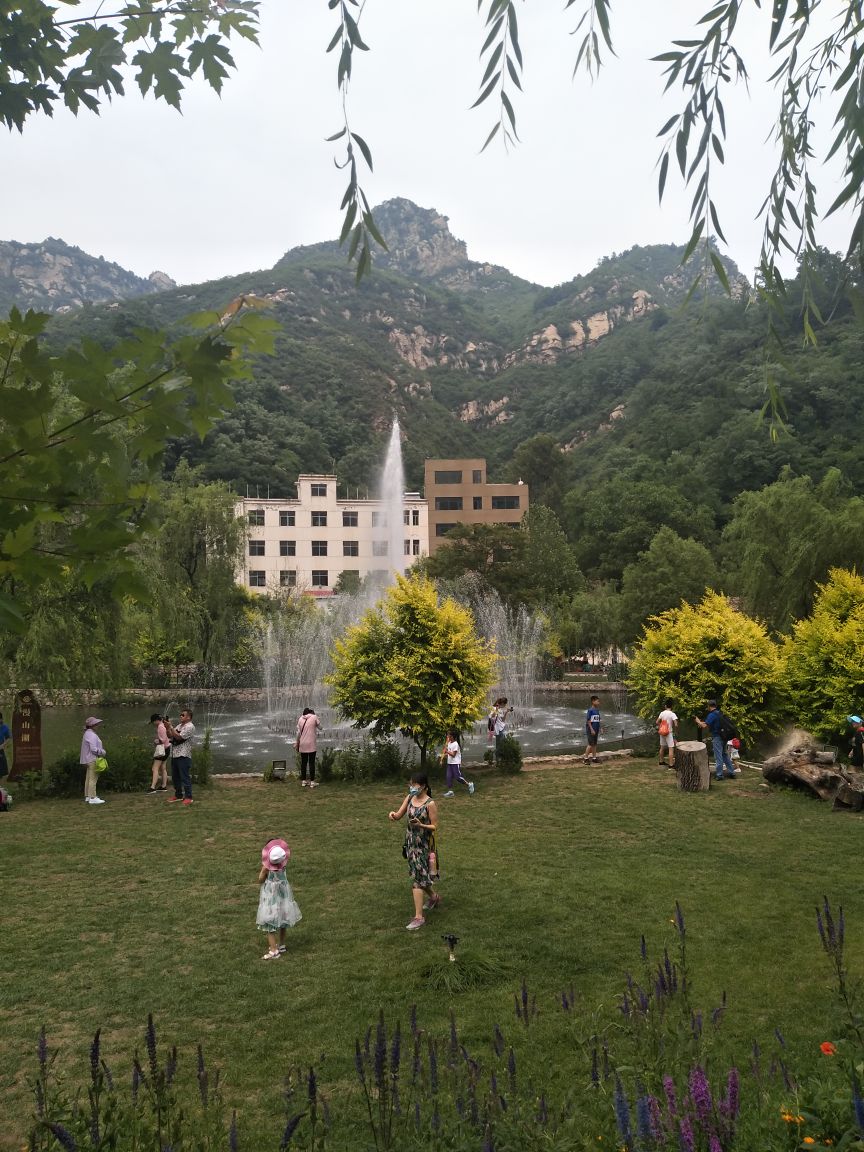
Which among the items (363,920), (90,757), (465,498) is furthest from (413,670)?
(465,498)

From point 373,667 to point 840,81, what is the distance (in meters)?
13.2

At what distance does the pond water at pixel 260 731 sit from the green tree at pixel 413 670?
218 centimetres

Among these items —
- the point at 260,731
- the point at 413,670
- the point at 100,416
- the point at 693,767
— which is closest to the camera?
the point at 100,416

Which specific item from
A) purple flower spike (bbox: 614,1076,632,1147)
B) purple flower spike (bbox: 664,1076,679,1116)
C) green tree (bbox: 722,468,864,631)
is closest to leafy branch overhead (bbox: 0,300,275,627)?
purple flower spike (bbox: 614,1076,632,1147)

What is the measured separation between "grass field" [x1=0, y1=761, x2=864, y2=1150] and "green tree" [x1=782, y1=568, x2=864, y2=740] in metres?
3.02

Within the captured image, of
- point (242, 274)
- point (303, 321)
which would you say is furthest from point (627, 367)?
point (242, 274)

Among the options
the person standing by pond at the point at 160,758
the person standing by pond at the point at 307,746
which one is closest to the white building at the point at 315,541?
the person standing by pond at the point at 307,746

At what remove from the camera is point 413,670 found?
1518 cm

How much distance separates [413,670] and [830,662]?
8.11m

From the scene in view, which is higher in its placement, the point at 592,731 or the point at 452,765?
the point at 592,731

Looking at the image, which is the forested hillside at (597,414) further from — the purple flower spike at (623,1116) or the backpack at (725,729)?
the backpack at (725,729)

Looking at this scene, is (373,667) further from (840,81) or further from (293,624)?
(293,624)

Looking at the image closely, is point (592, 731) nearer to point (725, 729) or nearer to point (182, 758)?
point (725, 729)

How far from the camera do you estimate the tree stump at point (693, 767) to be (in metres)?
13.8
